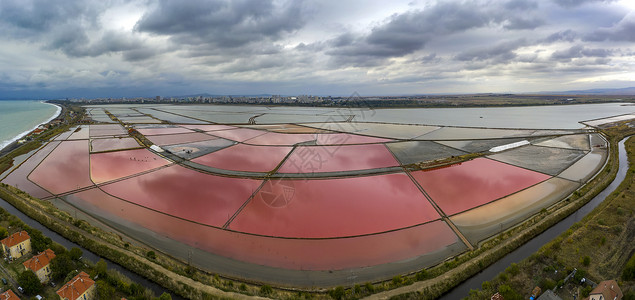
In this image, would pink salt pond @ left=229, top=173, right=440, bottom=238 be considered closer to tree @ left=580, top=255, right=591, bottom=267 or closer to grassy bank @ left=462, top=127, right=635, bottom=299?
grassy bank @ left=462, top=127, right=635, bottom=299

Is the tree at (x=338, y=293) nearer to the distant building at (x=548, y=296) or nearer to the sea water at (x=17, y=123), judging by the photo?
the distant building at (x=548, y=296)

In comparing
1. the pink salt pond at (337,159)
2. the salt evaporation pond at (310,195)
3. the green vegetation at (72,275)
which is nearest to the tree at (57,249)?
the green vegetation at (72,275)

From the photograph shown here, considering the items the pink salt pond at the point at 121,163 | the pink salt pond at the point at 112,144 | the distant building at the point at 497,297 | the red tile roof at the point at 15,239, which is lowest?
the distant building at the point at 497,297

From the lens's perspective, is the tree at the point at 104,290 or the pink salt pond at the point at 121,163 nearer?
the tree at the point at 104,290

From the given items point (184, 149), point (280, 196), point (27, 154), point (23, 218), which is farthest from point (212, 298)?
point (27, 154)

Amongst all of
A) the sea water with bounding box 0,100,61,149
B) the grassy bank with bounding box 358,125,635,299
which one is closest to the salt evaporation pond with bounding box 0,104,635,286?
the grassy bank with bounding box 358,125,635,299

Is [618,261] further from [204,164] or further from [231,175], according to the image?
[204,164]
